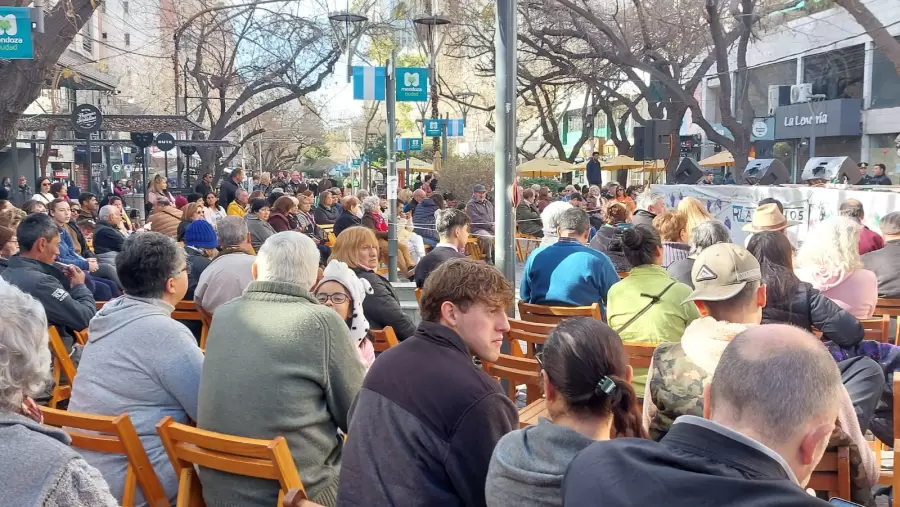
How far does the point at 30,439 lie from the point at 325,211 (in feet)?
41.4

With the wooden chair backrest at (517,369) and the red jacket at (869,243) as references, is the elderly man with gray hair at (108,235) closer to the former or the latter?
the wooden chair backrest at (517,369)

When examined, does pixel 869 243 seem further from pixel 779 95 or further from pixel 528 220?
pixel 779 95

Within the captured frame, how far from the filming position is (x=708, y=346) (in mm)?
2943

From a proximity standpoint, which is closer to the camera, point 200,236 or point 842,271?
point 842,271

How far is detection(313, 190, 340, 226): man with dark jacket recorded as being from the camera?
14219mm

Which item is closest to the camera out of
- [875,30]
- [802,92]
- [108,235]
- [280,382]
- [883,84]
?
[280,382]

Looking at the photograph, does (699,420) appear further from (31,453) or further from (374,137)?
(374,137)

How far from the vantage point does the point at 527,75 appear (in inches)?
933

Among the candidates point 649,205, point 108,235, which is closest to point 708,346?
point 649,205

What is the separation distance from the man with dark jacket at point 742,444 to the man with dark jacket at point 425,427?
0.57m

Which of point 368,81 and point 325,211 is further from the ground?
point 368,81

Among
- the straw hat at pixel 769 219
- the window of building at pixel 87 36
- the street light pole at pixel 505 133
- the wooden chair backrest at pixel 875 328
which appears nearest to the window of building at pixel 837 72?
the window of building at pixel 87 36

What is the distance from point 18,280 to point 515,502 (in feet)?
13.2

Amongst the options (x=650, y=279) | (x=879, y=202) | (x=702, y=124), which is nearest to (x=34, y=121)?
(x=702, y=124)
